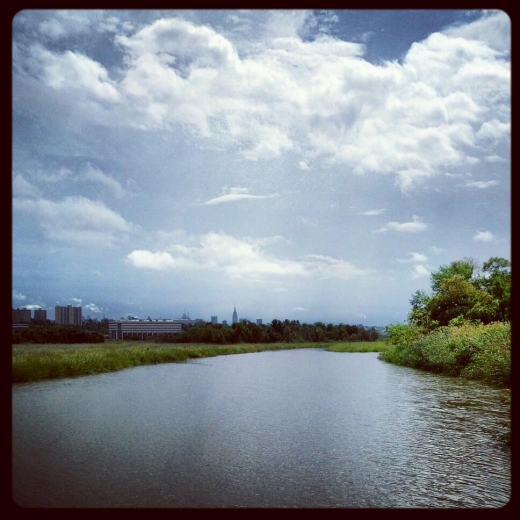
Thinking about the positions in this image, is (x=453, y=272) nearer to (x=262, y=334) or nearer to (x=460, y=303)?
(x=460, y=303)

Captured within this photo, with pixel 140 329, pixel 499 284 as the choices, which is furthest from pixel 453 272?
pixel 140 329

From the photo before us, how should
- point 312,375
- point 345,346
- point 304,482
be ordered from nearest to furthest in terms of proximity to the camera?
point 304,482 < point 312,375 < point 345,346

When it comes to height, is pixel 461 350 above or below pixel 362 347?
above

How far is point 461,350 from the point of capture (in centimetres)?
1277

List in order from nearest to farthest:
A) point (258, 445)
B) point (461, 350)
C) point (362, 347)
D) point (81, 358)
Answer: point (258, 445)
point (461, 350)
point (81, 358)
point (362, 347)

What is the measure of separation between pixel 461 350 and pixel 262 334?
836 inches

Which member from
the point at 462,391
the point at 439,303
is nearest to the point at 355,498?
the point at 462,391

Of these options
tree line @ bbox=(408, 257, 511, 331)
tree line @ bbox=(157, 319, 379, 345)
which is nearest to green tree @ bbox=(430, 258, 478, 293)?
tree line @ bbox=(408, 257, 511, 331)

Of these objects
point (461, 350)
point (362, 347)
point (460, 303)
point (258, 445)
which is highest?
point (460, 303)

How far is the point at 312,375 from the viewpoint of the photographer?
55.4 ft

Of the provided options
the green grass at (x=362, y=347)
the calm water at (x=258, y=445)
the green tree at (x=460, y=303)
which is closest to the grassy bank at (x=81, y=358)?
the calm water at (x=258, y=445)

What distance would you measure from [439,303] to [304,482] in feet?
43.4
